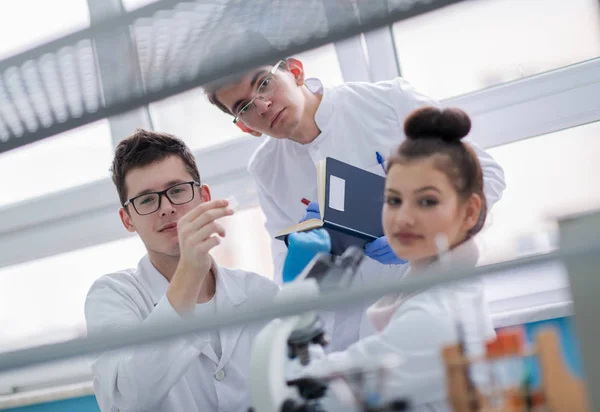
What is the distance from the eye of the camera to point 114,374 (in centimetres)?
159

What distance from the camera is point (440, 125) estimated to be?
1.63 m

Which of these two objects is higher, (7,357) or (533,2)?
(533,2)

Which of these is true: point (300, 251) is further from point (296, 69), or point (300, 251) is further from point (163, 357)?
point (296, 69)

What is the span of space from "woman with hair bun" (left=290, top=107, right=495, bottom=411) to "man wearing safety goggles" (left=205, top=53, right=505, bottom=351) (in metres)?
0.29

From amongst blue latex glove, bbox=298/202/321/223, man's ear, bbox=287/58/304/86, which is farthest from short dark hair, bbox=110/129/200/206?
man's ear, bbox=287/58/304/86

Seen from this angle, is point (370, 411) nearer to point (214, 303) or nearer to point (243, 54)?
point (243, 54)

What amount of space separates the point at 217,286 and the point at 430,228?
588 mm

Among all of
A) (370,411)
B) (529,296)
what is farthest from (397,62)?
(370,411)

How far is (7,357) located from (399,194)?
962 mm

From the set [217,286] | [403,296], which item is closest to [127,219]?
[217,286]

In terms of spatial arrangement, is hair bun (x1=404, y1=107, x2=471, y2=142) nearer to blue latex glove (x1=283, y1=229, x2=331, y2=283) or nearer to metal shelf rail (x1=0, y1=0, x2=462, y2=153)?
blue latex glove (x1=283, y1=229, x2=331, y2=283)

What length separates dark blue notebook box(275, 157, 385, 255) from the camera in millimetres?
1786

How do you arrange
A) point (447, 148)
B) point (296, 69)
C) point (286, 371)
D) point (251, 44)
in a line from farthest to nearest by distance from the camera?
point (296, 69)
point (447, 148)
point (286, 371)
point (251, 44)

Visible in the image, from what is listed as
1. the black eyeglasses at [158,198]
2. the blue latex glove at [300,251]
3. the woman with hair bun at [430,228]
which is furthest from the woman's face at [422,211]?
the black eyeglasses at [158,198]
